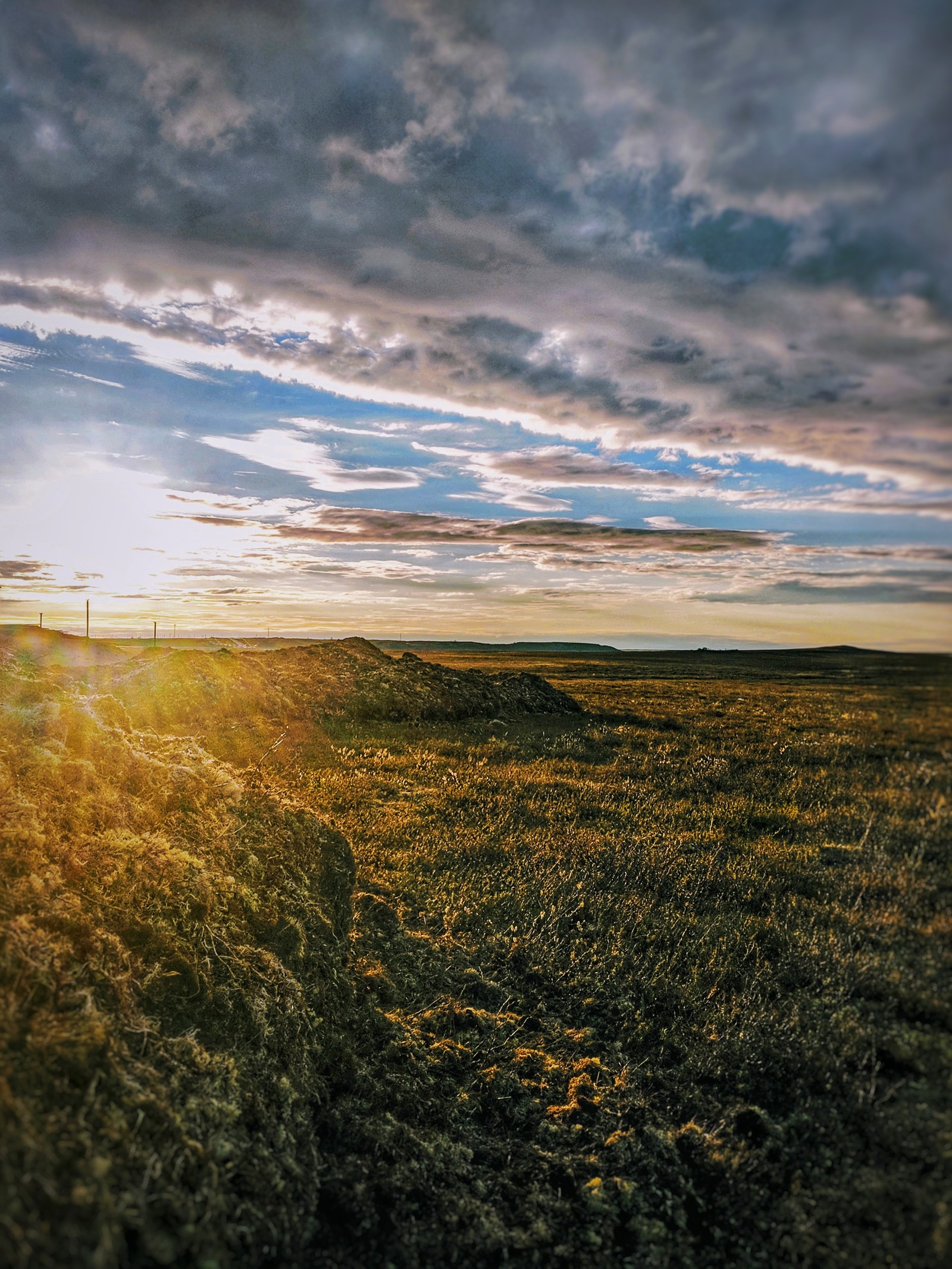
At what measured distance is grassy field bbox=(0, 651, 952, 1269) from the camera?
322cm

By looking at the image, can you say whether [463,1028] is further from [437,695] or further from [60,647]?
[60,647]

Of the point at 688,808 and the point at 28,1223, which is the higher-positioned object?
the point at 28,1223

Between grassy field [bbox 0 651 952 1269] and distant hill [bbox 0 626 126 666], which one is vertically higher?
distant hill [bbox 0 626 126 666]

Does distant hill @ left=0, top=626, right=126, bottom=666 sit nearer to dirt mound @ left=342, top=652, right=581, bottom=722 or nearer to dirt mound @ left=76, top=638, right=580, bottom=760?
dirt mound @ left=76, top=638, right=580, bottom=760

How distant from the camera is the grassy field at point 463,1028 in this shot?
10.6 feet

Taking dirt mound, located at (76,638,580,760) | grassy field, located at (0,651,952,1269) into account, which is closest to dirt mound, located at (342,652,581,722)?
dirt mound, located at (76,638,580,760)

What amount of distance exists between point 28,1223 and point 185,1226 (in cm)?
75

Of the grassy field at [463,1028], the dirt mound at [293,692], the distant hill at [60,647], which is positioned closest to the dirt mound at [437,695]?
the dirt mound at [293,692]

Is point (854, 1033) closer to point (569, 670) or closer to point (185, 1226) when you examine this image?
point (185, 1226)

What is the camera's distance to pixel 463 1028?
532 cm

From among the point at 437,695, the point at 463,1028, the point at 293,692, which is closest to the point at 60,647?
the point at 293,692

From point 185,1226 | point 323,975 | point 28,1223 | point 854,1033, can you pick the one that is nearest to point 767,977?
point 854,1033

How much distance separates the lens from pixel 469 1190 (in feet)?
12.4

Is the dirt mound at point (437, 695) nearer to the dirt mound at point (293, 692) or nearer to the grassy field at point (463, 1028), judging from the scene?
the dirt mound at point (293, 692)
